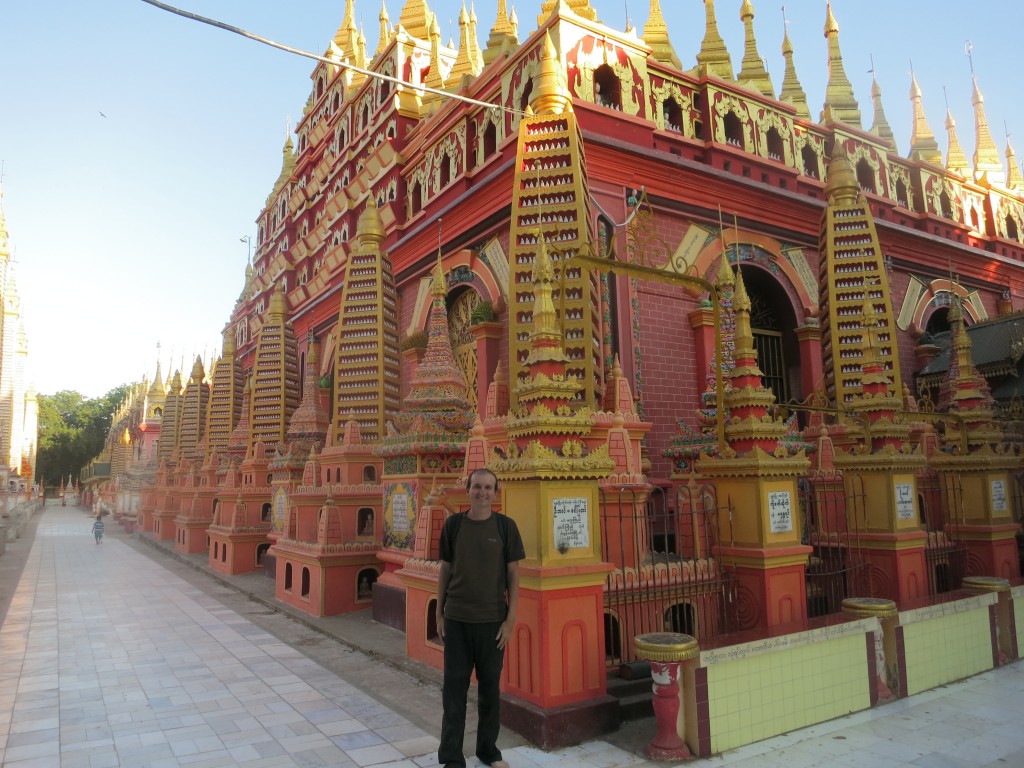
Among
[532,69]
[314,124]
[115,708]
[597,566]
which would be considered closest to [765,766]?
[597,566]

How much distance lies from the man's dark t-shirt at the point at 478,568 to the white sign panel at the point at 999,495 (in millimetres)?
7981

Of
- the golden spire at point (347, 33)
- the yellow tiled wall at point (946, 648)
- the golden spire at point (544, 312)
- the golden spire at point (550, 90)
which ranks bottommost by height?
the yellow tiled wall at point (946, 648)

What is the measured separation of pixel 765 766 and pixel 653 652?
1068 millimetres

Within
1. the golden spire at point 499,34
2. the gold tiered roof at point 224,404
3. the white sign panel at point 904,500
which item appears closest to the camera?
the white sign panel at point 904,500

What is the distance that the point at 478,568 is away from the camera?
4.84m

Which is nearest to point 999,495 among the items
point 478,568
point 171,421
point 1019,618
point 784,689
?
point 1019,618

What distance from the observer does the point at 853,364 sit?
13.8 m

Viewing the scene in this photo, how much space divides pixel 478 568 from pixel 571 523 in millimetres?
1348

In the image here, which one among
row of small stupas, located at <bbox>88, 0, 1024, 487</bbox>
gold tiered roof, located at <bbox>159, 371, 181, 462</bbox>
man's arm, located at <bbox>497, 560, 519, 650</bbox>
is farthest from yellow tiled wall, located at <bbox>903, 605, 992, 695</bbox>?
gold tiered roof, located at <bbox>159, 371, 181, 462</bbox>

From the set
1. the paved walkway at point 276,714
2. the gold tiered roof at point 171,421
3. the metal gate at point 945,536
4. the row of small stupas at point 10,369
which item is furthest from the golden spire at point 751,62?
the row of small stupas at point 10,369

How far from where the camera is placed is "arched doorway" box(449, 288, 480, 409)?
14938mm

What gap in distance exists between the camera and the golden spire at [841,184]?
576 inches

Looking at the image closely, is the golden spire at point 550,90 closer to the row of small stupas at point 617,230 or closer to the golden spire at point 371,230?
the row of small stupas at point 617,230

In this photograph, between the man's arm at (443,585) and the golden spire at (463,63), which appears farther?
the golden spire at (463,63)
